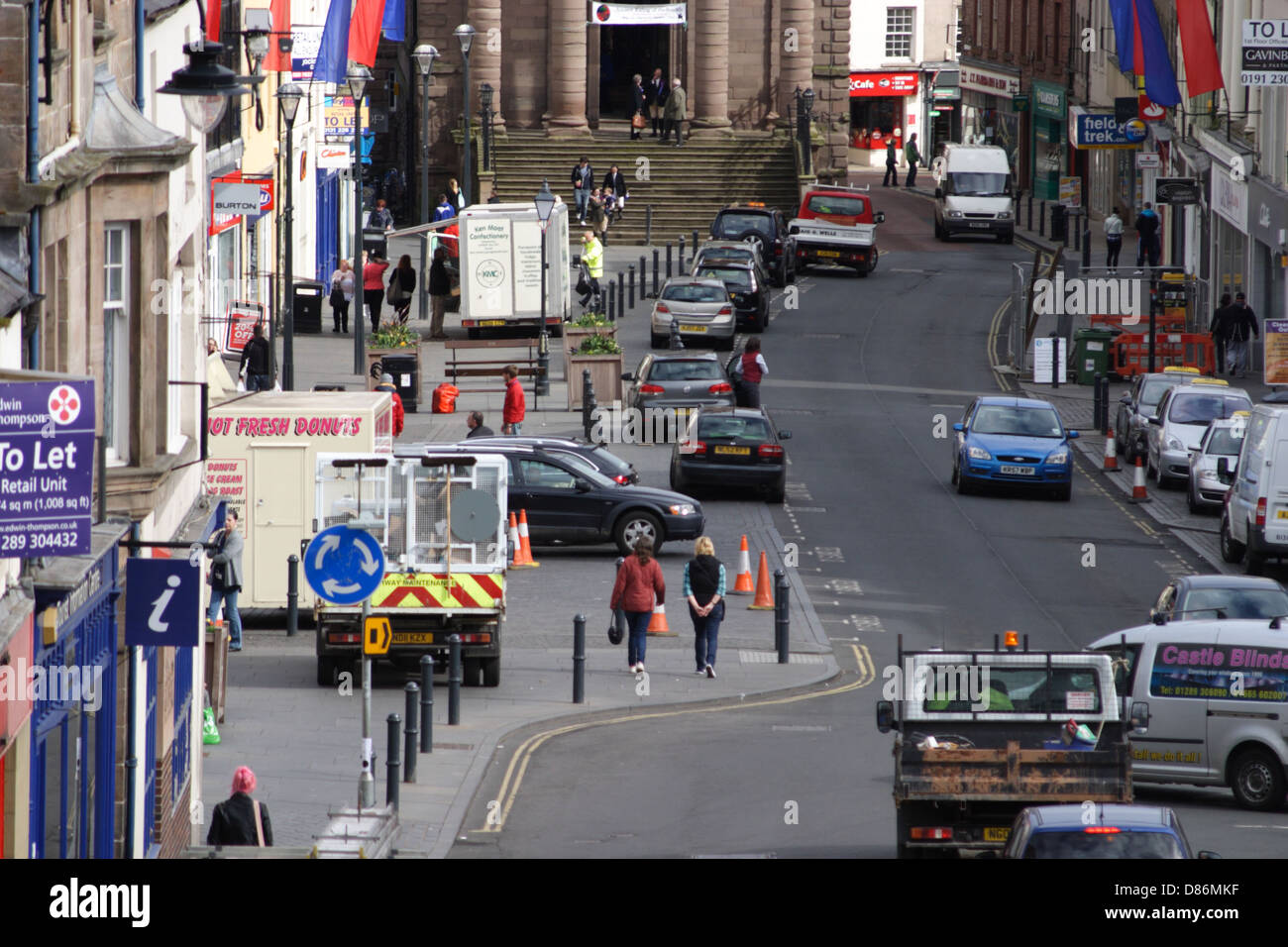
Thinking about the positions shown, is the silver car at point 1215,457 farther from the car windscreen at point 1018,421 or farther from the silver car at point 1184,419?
the car windscreen at point 1018,421

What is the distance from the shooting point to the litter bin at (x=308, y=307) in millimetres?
49062

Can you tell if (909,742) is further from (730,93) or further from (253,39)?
(730,93)

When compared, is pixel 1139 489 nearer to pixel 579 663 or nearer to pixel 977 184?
pixel 579 663

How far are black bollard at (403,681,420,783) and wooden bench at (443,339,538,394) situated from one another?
2289 cm

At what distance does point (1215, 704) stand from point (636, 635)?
23.2 feet

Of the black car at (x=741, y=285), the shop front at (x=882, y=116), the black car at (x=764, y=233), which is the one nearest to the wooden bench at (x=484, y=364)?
the black car at (x=741, y=285)

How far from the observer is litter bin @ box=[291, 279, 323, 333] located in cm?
4906

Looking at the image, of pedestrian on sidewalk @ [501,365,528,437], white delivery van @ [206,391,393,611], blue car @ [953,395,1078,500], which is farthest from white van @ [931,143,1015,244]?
white delivery van @ [206,391,393,611]

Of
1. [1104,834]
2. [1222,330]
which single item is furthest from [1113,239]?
[1104,834]

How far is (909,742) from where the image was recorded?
54.2 feet

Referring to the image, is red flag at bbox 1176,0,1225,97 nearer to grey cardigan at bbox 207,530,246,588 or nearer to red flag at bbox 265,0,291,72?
red flag at bbox 265,0,291,72

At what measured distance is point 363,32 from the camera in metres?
44.8
